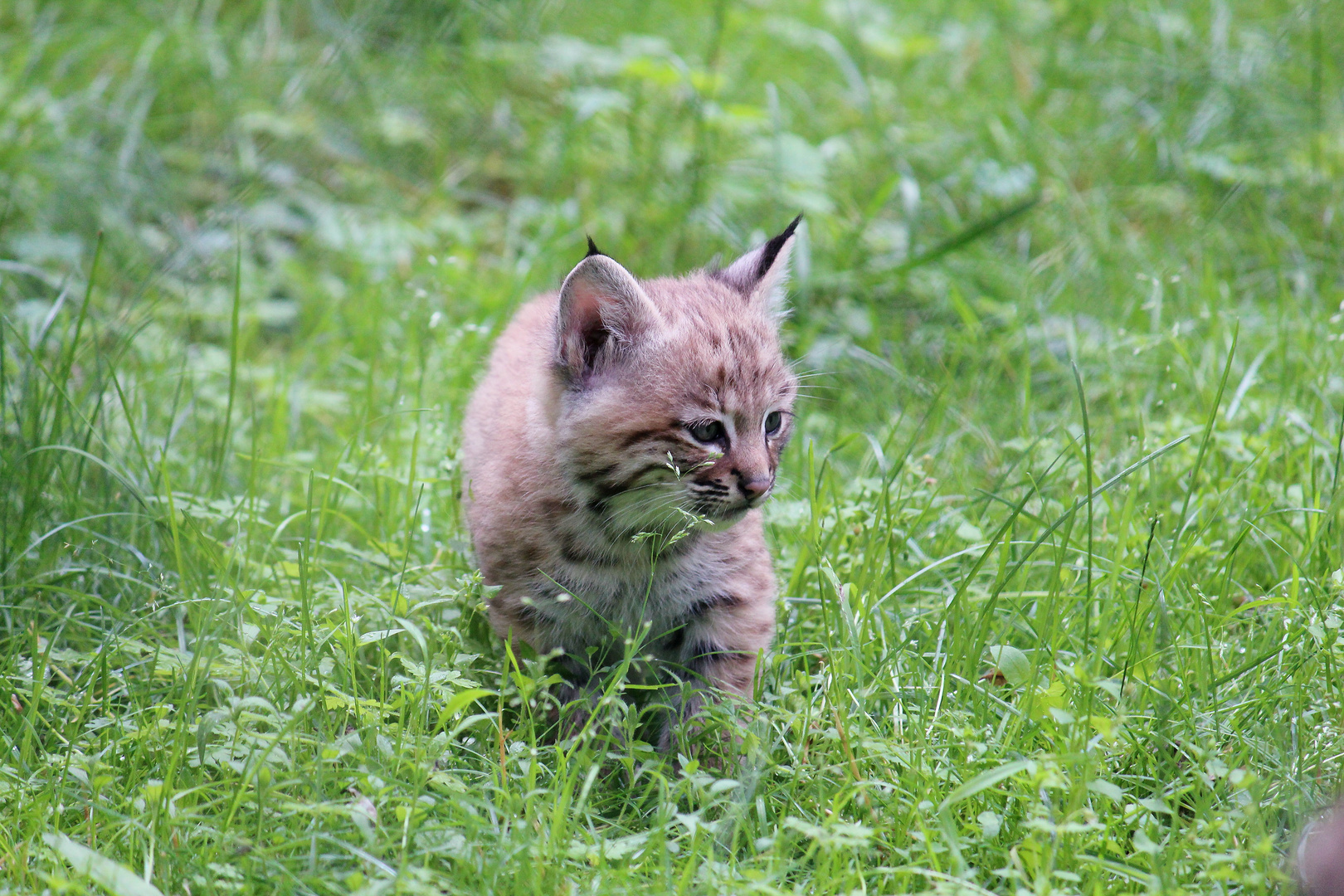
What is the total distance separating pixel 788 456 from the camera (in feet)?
15.5

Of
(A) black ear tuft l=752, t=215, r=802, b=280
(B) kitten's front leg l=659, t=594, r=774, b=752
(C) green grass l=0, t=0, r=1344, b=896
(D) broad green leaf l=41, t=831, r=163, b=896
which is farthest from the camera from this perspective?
(A) black ear tuft l=752, t=215, r=802, b=280

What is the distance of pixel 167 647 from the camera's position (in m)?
3.50

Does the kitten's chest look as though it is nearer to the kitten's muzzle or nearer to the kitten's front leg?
the kitten's front leg

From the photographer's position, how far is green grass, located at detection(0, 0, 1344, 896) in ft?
9.29

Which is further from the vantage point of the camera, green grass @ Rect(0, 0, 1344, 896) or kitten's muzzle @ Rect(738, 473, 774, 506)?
kitten's muzzle @ Rect(738, 473, 774, 506)

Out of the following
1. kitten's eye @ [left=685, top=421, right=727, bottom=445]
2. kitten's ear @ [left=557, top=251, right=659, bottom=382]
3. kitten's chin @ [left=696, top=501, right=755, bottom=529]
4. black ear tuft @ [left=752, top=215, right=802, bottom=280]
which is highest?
black ear tuft @ [left=752, top=215, right=802, bottom=280]

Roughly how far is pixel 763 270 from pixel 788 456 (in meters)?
1.07

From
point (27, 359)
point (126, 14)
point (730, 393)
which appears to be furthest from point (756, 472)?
point (126, 14)

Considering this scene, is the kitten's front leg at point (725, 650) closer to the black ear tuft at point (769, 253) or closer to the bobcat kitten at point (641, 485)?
the bobcat kitten at point (641, 485)

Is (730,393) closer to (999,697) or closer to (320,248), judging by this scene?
(999,697)

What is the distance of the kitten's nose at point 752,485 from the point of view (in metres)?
3.33

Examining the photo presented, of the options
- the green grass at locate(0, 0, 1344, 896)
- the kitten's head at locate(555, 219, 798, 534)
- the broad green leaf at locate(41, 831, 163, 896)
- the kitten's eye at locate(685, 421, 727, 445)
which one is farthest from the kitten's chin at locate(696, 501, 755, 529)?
the broad green leaf at locate(41, 831, 163, 896)

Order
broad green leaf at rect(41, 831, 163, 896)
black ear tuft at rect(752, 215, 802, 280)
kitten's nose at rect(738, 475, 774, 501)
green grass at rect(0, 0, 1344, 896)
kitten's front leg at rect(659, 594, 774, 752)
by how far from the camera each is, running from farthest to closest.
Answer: black ear tuft at rect(752, 215, 802, 280), kitten's front leg at rect(659, 594, 774, 752), kitten's nose at rect(738, 475, 774, 501), green grass at rect(0, 0, 1344, 896), broad green leaf at rect(41, 831, 163, 896)

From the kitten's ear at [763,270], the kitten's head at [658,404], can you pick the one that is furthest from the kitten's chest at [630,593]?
the kitten's ear at [763,270]
